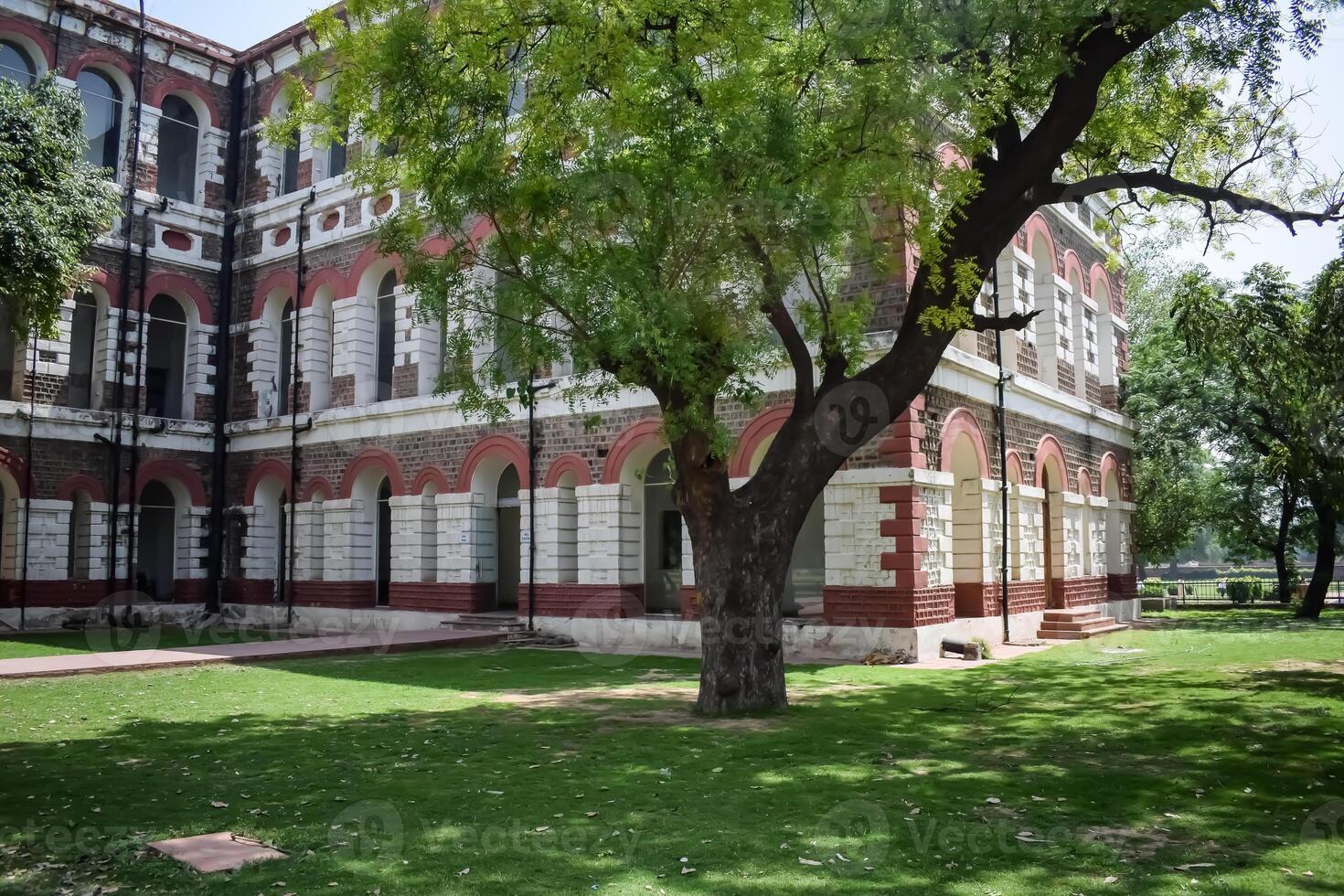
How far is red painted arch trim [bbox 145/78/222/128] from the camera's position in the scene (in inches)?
923

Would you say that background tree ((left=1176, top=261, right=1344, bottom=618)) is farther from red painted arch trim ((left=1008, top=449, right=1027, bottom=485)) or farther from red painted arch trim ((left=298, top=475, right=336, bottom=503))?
red painted arch trim ((left=298, top=475, right=336, bottom=503))

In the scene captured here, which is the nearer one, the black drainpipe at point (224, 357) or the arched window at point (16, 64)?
the arched window at point (16, 64)

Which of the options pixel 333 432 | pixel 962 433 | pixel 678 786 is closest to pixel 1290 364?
pixel 962 433

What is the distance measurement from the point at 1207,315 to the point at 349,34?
15.0 m

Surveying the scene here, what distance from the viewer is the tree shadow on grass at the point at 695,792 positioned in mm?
5168

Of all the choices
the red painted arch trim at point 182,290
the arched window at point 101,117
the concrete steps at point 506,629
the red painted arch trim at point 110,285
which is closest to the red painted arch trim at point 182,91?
the arched window at point 101,117

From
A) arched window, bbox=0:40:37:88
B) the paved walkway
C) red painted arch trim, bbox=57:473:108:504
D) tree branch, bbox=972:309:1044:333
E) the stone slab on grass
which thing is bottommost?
the paved walkway

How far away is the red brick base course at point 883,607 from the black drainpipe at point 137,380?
50.4 feet

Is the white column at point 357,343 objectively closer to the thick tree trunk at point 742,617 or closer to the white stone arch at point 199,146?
the white stone arch at point 199,146

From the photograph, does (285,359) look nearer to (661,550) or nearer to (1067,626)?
(661,550)

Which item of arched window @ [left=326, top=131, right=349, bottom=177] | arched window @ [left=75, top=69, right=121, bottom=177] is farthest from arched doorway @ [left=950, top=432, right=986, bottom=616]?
arched window @ [left=75, top=69, right=121, bottom=177]

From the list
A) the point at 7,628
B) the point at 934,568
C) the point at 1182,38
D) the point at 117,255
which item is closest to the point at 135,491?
the point at 7,628

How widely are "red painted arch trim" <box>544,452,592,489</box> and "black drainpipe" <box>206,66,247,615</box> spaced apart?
Answer: 9.60m

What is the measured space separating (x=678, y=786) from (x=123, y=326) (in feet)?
65.5
